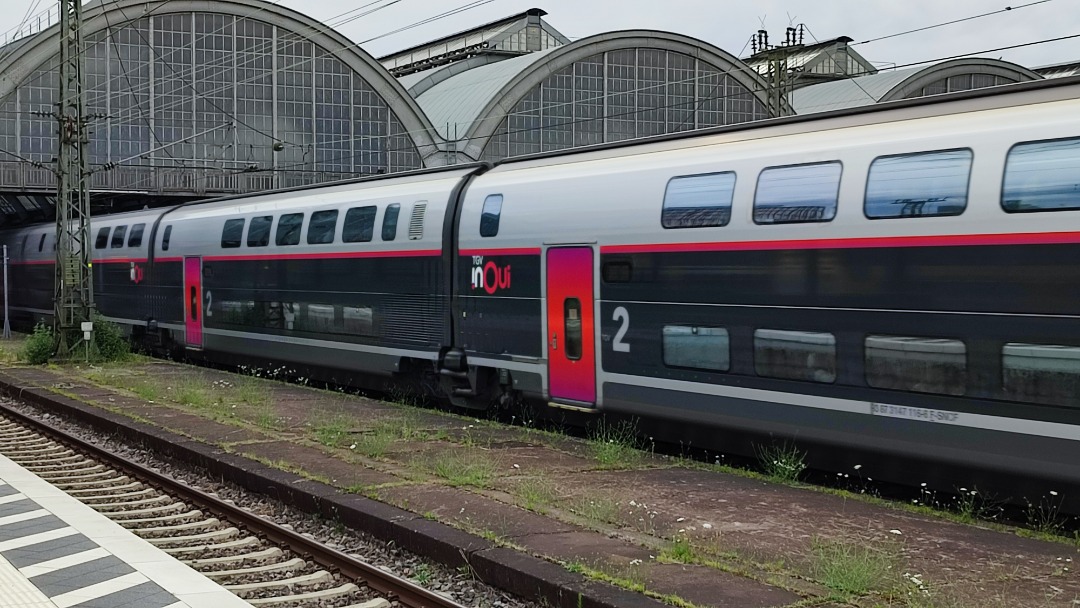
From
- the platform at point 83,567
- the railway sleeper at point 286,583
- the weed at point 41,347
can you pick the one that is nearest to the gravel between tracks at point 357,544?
the railway sleeper at point 286,583

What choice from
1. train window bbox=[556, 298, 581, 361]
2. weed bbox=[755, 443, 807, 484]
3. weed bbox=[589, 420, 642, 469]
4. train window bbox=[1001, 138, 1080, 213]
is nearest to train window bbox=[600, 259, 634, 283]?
train window bbox=[556, 298, 581, 361]

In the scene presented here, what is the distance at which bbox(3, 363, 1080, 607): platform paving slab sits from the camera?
6.20m

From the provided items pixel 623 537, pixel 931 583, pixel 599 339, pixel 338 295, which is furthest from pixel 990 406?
pixel 338 295

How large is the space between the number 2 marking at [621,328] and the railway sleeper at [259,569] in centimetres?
482

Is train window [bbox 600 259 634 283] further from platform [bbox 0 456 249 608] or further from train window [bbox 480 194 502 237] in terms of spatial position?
platform [bbox 0 456 249 608]

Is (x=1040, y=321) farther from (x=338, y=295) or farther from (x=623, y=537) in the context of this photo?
(x=338, y=295)

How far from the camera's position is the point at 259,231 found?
19594 millimetres

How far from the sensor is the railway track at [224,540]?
6906 mm

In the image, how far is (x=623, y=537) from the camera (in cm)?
740

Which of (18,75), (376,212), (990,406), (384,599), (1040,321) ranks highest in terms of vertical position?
(18,75)

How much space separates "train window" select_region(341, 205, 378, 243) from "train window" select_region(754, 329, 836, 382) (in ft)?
25.9

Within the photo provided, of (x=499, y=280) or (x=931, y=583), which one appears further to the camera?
(x=499, y=280)

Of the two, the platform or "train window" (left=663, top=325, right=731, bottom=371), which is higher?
"train window" (left=663, top=325, right=731, bottom=371)

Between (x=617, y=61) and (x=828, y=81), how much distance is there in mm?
21248
